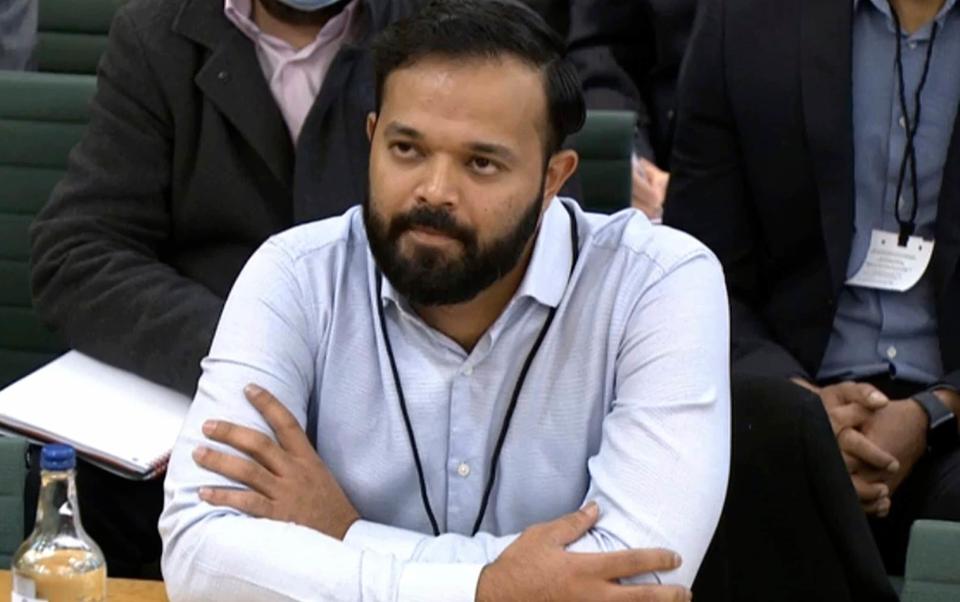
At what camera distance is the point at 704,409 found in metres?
2.06

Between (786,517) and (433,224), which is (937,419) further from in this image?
(433,224)

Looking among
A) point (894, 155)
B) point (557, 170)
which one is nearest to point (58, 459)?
point (557, 170)

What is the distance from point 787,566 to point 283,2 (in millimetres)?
1194

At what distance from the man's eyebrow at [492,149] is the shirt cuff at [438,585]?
0.48 m

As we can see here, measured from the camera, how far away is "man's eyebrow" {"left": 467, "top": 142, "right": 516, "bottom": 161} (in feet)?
6.71

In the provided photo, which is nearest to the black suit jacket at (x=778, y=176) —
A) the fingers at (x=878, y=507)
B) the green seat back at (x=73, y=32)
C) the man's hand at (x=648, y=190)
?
the fingers at (x=878, y=507)

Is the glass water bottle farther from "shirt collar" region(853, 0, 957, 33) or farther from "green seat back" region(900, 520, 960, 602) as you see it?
"shirt collar" region(853, 0, 957, 33)

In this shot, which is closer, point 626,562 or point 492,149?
point 626,562

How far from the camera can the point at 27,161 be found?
3326 mm

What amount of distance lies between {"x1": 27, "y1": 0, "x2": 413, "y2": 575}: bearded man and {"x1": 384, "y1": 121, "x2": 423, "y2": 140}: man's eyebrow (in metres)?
0.79

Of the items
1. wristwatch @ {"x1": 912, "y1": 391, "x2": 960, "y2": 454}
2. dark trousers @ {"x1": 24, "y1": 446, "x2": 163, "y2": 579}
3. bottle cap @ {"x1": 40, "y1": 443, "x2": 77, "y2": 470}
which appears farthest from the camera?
wristwatch @ {"x1": 912, "y1": 391, "x2": 960, "y2": 454}

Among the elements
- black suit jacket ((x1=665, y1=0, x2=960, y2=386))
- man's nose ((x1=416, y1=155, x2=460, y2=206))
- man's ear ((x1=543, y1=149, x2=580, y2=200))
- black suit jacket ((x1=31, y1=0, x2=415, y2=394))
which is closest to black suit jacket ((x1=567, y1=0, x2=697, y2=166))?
black suit jacket ((x1=665, y1=0, x2=960, y2=386))

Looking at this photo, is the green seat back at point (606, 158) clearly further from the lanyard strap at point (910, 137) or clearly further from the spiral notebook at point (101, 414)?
the spiral notebook at point (101, 414)

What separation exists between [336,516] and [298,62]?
1089 millimetres
